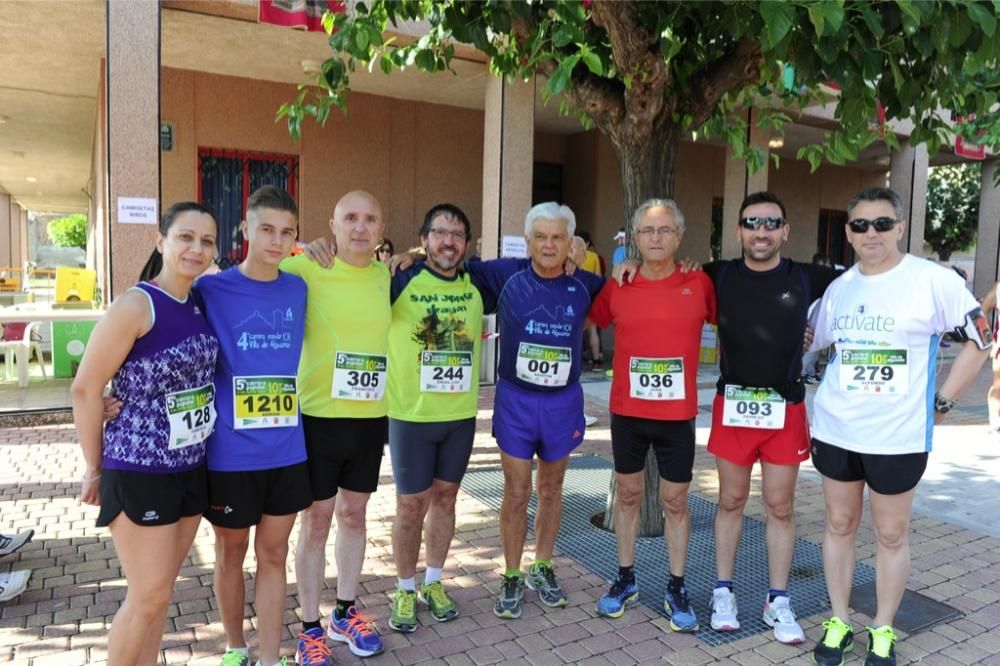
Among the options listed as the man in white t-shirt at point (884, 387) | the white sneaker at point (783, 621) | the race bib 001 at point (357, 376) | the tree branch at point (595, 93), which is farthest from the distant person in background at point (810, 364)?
the race bib 001 at point (357, 376)

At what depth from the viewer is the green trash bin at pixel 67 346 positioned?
8398 mm

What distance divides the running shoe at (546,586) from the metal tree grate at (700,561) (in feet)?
1.46

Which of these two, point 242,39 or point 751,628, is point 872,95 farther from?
point 242,39

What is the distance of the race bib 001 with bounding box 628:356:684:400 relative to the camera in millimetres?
3432

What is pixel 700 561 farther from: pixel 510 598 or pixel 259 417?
pixel 259 417

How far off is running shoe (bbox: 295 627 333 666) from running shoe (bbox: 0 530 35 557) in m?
1.93

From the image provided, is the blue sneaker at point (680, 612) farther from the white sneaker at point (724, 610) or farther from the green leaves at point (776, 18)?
the green leaves at point (776, 18)

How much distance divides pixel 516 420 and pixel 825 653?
1696 millimetres

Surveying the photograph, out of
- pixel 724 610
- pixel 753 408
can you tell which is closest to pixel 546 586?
pixel 724 610

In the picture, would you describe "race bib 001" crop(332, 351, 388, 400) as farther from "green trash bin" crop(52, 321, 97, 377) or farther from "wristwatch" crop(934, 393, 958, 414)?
"green trash bin" crop(52, 321, 97, 377)

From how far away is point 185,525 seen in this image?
8.38ft

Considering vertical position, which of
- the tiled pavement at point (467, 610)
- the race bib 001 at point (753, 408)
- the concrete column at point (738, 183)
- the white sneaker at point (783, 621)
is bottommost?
the tiled pavement at point (467, 610)

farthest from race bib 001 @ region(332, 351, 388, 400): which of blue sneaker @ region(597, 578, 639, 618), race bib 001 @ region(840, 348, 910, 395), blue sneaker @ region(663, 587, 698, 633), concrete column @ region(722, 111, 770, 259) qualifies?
concrete column @ region(722, 111, 770, 259)

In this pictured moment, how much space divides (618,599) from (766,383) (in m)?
1.29
